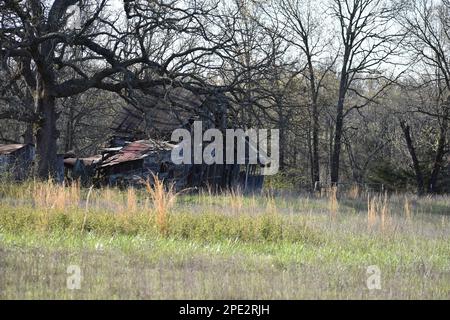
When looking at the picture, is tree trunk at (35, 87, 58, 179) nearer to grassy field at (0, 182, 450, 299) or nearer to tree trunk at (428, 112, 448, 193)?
grassy field at (0, 182, 450, 299)

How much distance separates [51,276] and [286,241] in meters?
4.65

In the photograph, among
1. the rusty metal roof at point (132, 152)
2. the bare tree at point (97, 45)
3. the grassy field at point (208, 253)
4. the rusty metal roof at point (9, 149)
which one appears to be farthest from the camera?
the rusty metal roof at point (9, 149)

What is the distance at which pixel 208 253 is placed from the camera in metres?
8.52

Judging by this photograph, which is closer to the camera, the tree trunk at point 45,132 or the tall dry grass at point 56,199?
the tall dry grass at point 56,199

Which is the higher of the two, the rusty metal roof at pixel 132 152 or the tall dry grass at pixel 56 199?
the rusty metal roof at pixel 132 152

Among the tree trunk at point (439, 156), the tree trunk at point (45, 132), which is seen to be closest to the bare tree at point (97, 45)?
the tree trunk at point (45, 132)

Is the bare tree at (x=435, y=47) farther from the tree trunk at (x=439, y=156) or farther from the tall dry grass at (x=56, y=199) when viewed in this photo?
the tall dry grass at (x=56, y=199)

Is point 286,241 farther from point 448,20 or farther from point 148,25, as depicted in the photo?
point 448,20

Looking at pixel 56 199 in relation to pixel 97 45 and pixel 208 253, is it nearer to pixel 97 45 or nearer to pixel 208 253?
pixel 208 253

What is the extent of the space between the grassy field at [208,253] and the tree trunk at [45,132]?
919 cm

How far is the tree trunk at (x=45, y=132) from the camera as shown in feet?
75.0

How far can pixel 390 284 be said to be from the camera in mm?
6996

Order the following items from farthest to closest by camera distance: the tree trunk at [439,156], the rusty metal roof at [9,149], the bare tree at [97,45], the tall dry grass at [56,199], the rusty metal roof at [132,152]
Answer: the tree trunk at [439,156], the rusty metal roof at [9,149], the rusty metal roof at [132,152], the bare tree at [97,45], the tall dry grass at [56,199]

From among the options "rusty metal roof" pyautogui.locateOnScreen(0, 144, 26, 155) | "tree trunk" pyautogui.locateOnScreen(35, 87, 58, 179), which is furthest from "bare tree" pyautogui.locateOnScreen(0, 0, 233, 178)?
"rusty metal roof" pyautogui.locateOnScreen(0, 144, 26, 155)
